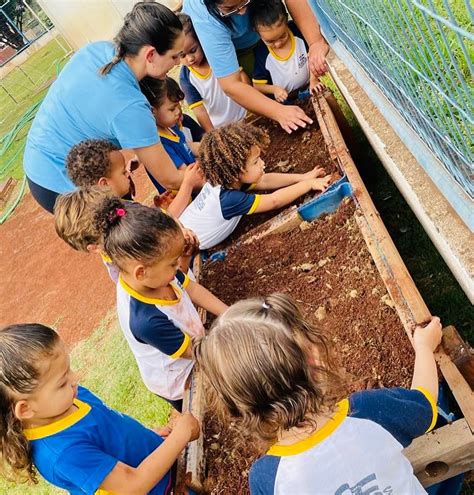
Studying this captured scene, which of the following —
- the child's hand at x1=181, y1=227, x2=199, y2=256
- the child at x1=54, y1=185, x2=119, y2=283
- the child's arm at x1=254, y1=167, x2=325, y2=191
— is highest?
the child at x1=54, y1=185, x2=119, y2=283

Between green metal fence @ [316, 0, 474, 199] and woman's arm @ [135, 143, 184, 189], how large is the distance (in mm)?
1314

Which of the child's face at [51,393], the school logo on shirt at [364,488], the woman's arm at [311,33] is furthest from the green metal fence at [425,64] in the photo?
the child's face at [51,393]

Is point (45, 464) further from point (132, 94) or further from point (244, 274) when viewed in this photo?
point (132, 94)

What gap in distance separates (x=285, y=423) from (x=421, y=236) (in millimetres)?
2356

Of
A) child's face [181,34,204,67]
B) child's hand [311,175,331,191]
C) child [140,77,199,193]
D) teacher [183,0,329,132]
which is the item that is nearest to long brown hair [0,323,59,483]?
child's hand [311,175,331,191]

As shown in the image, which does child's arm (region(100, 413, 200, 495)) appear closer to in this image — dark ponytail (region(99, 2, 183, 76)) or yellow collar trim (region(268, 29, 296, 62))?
dark ponytail (region(99, 2, 183, 76))

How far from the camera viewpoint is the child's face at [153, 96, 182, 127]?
12.0 ft

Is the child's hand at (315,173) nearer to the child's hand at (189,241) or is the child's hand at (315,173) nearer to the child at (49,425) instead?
the child's hand at (189,241)

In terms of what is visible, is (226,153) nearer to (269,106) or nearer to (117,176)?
(117,176)

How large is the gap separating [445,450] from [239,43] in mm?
3380

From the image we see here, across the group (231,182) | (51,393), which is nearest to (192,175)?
(231,182)

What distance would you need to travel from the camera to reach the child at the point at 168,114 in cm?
359

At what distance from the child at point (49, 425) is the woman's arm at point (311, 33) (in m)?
3.00

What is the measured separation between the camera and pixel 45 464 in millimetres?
1831
